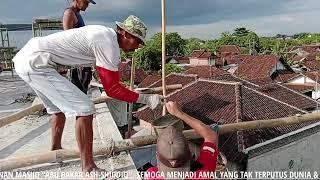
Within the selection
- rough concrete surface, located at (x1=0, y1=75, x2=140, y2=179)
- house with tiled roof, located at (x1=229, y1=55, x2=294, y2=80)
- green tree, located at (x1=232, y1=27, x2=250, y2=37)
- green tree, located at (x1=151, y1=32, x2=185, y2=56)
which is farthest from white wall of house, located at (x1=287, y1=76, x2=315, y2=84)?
green tree, located at (x1=232, y1=27, x2=250, y2=37)

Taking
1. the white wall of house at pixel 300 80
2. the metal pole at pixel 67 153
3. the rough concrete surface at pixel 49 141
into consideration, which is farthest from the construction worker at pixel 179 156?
the white wall of house at pixel 300 80

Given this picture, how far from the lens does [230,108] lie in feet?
36.9

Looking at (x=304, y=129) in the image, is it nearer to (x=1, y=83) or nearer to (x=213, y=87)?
(x=213, y=87)

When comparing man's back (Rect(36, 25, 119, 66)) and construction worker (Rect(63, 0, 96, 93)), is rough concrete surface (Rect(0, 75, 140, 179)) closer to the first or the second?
construction worker (Rect(63, 0, 96, 93))

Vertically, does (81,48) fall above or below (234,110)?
above

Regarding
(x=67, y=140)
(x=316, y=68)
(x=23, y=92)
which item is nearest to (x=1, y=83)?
(x=23, y=92)

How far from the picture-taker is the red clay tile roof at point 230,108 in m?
9.45

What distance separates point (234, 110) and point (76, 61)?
8.98 m

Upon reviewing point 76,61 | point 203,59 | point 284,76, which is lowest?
point 284,76

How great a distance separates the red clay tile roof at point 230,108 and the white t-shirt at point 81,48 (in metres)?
6.87

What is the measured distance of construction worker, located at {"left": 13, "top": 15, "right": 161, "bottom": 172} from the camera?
96.0 inches

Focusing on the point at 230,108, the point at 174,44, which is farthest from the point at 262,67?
the point at 174,44

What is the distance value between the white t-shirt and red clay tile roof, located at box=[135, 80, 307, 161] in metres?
6.87

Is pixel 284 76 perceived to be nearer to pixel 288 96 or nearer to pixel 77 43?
pixel 288 96
